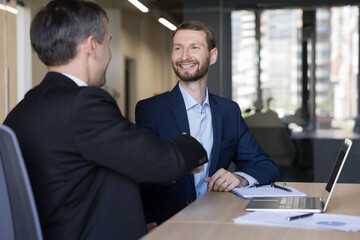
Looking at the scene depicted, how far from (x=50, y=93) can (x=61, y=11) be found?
11.4 inches

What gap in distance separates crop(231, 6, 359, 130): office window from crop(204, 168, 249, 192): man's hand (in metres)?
3.89

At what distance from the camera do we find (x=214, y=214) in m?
2.09

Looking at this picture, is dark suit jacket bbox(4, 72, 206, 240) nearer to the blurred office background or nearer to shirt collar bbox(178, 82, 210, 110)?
shirt collar bbox(178, 82, 210, 110)

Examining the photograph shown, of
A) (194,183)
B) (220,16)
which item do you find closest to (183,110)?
(194,183)

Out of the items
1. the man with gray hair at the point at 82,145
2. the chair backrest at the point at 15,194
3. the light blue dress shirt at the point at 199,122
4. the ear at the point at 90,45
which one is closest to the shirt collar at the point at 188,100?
the light blue dress shirt at the point at 199,122

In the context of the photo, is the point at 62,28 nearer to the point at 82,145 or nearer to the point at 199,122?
the point at 82,145

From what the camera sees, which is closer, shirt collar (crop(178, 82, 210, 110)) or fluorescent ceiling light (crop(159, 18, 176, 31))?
shirt collar (crop(178, 82, 210, 110))

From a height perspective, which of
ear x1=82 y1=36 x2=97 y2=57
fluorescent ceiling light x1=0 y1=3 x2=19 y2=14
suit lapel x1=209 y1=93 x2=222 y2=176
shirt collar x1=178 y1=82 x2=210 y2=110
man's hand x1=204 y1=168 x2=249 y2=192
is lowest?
man's hand x1=204 y1=168 x2=249 y2=192

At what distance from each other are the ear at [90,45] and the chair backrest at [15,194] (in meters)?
0.43

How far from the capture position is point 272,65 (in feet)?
21.4

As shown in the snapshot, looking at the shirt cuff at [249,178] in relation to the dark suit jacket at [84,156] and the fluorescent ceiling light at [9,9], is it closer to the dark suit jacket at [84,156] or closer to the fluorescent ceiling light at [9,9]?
the dark suit jacket at [84,156]

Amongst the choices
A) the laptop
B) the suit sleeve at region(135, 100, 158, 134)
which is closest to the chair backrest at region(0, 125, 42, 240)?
the laptop

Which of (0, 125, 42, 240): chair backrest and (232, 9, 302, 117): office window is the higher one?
(232, 9, 302, 117): office window

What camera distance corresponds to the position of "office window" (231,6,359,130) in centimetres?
646
